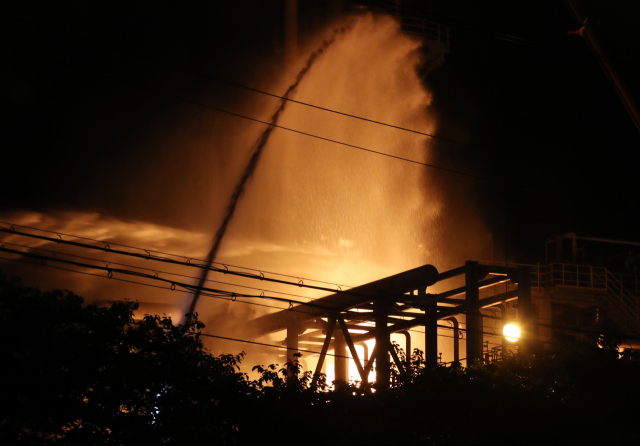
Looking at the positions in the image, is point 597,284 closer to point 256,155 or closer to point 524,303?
point 524,303

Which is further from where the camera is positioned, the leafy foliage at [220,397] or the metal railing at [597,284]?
→ the metal railing at [597,284]

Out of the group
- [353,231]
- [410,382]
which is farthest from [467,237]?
[410,382]

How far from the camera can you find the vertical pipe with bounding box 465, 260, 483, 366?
2033cm

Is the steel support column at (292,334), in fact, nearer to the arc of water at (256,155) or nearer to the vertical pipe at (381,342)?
the vertical pipe at (381,342)

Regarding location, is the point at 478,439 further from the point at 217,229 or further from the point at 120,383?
the point at 217,229

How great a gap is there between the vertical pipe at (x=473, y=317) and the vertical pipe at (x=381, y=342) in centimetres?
273

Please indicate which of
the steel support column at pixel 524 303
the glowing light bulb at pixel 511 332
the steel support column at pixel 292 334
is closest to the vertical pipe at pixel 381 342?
the glowing light bulb at pixel 511 332

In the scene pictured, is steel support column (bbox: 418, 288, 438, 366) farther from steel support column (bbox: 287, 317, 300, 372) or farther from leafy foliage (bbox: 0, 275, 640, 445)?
steel support column (bbox: 287, 317, 300, 372)

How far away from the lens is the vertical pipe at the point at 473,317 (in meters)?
20.3

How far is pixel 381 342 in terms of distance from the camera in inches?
806

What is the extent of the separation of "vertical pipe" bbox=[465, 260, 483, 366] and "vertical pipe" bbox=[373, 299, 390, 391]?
2732mm

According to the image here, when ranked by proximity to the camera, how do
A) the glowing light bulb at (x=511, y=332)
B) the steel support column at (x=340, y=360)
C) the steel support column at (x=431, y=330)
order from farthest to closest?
the steel support column at (x=340, y=360), the steel support column at (x=431, y=330), the glowing light bulb at (x=511, y=332)

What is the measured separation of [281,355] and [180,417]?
2581cm

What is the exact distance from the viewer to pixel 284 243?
4719 centimetres
